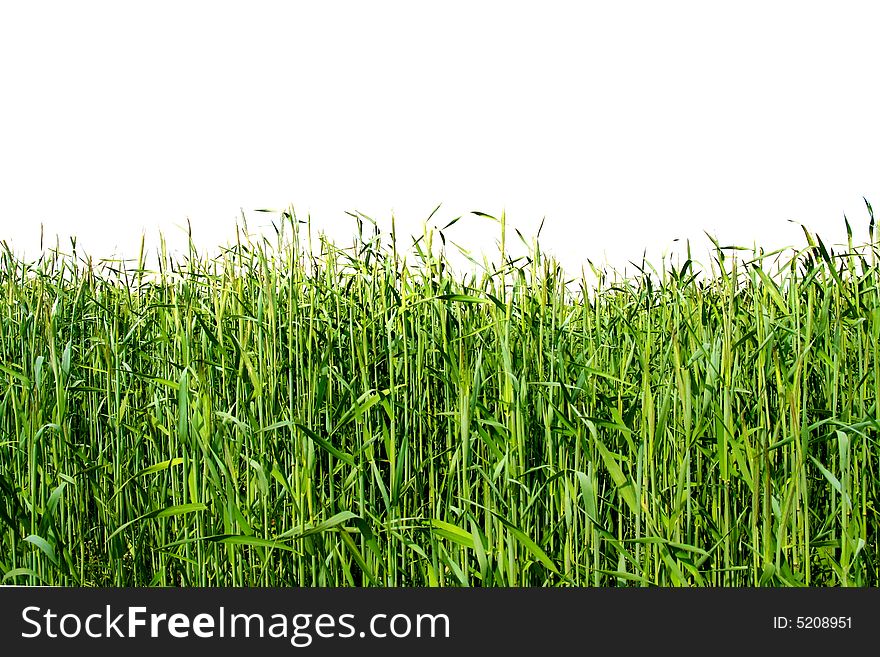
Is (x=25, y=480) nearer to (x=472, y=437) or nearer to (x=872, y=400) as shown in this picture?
(x=472, y=437)

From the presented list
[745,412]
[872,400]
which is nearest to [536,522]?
[745,412]

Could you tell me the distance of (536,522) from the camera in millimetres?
2322

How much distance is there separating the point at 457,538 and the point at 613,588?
0.47 metres

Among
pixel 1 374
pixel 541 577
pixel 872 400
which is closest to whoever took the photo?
pixel 541 577

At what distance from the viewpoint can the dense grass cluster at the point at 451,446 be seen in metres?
2.26

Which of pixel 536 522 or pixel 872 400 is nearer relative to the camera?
pixel 536 522

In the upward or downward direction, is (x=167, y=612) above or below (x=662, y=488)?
below

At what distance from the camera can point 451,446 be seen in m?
2.49

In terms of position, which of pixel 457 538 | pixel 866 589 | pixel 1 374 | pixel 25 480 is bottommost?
pixel 866 589

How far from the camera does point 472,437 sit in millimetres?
2400

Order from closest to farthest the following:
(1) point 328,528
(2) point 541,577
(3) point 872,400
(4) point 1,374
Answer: (1) point 328,528
(2) point 541,577
(3) point 872,400
(4) point 1,374

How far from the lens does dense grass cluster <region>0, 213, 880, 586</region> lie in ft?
7.43

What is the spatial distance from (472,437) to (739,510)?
90 centimetres

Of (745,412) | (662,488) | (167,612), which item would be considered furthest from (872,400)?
(167,612)
